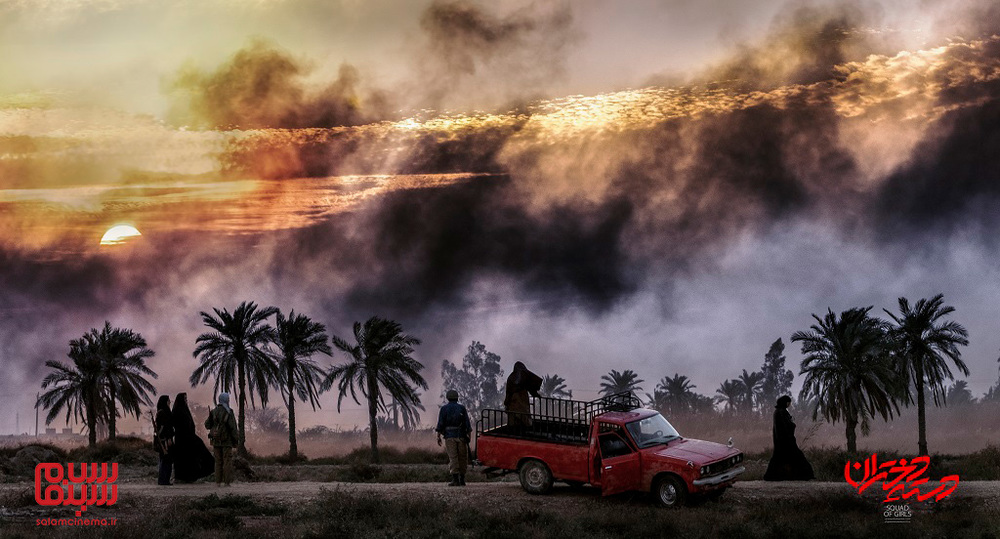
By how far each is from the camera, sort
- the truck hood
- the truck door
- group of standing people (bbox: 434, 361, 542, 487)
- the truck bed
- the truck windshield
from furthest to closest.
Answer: group of standing people (bbox: 434, 361, 542, 487) → the truck bed → the truck windshield → the truck door → the truck hood

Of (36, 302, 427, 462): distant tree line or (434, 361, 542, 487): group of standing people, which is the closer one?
(434, 361, 542, 487): group of standing people

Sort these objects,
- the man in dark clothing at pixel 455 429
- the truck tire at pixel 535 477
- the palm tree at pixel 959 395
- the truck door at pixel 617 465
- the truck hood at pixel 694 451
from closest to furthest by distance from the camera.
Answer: the truck hood at pixel 694 451
the truck door at pixel 617 465
the truck tire at pixel 535 477
the man in dark clothing at pixel 455 429
the palm tree at pixel 959 395

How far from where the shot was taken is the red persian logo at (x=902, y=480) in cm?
2186

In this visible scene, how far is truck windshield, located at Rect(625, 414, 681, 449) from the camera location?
20.7m

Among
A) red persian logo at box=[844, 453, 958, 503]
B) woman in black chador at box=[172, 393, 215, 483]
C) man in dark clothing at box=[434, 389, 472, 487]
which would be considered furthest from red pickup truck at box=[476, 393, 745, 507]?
woman in black chador at box=[172, 393, 215, 483]

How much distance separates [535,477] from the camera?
21891mm

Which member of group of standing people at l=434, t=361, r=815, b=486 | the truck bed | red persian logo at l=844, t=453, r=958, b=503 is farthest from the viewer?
group of standing people at l=434, t=361, r=815, b=486

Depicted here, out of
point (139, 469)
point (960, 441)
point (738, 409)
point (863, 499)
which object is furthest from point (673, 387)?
point (863, 499)

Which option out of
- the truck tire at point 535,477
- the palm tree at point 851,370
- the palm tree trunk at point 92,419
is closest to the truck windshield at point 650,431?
the truck tire at point 535,477

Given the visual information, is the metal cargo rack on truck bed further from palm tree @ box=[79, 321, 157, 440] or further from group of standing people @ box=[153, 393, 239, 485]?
palm tree @ box=[79, 321, 157, 440]

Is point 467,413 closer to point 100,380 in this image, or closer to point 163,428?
point 163,428

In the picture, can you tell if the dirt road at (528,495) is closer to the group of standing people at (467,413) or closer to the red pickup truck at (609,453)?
the red pickup truck at (609,453)

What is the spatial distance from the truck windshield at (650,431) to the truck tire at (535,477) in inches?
90.6

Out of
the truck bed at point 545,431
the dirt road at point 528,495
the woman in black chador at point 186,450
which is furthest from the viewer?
the woman in black chador at point 186,450
